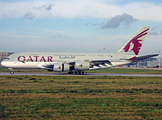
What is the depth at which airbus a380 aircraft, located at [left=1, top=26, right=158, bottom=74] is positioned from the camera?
3928 cm

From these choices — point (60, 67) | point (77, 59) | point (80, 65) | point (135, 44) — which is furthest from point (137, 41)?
point (60, 67)

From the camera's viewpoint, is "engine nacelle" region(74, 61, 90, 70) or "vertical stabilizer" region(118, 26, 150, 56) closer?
"engine nacelle" region(74, 61, 90, 70)

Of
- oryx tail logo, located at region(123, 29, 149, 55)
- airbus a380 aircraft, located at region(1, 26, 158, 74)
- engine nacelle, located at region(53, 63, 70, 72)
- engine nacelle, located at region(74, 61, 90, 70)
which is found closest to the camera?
engine nacelle, located at region(53, 63, 70, 72)

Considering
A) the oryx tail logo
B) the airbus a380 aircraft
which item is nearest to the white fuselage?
the airbus a380 aircraft

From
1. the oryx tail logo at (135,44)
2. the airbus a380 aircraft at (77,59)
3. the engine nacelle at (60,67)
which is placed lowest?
the engine nacelle at (60,67)

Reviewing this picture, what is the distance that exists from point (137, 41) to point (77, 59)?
13.5 m

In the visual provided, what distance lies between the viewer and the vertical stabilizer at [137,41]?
4269 cm

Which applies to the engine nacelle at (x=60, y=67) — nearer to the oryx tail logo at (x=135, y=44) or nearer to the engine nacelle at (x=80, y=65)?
the engine nacelle at (x=80, y=65)

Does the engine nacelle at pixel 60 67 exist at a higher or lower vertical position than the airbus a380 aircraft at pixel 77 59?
lower

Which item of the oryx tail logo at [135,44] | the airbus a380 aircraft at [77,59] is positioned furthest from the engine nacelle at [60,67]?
the oryx tail logo at [135,44]

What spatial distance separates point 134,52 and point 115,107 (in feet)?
112

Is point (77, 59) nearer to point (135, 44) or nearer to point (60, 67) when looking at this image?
point (60, 67)

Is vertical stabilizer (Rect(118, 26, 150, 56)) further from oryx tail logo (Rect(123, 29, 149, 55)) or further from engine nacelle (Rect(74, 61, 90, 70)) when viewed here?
engine nacelle (Rect(74, 61, 90, 70))

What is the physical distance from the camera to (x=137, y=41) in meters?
42.7
